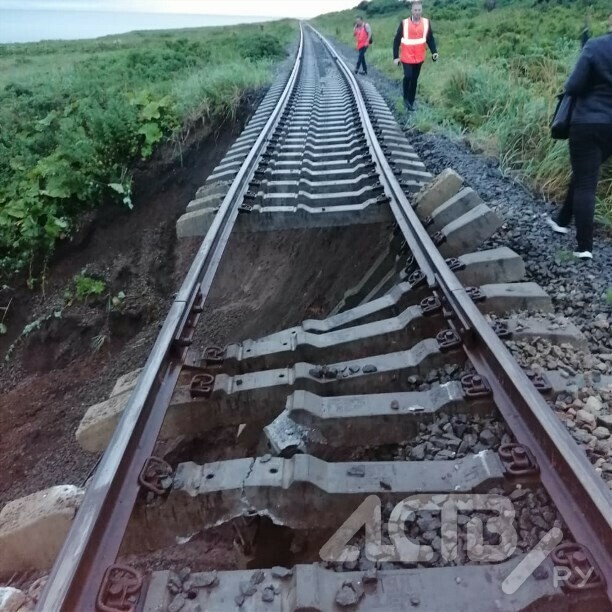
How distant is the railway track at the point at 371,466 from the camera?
1.57 metres

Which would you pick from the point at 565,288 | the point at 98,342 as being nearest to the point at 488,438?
the point at 565,288

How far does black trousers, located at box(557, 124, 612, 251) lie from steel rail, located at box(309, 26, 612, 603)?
1.21 m

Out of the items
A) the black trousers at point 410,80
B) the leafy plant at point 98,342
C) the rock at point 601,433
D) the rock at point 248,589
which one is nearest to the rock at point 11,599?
the rock at point 248,589

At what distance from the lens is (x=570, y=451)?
73.7 inches

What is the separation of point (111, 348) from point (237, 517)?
403 cm

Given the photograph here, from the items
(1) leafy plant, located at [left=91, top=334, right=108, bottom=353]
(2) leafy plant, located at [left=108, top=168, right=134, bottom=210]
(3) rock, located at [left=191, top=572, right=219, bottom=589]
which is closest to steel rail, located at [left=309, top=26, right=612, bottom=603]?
(3) rock, located at [left=191, top=572, right=219, bottom=589]

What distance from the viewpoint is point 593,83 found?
3.80 m

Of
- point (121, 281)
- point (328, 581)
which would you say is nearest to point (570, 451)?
point (328, 581)

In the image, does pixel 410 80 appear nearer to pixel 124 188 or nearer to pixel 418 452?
pixel 124 188

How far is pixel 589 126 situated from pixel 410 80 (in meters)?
5.16

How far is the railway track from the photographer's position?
1.57 metres

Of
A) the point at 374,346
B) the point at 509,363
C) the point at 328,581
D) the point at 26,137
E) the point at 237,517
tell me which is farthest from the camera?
the point at 26,137

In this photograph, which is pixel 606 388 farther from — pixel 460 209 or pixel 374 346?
pixel 460 209

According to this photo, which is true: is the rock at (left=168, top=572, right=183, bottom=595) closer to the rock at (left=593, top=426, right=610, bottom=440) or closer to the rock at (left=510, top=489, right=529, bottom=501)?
the rock at (left=510, top=489, right=529, bottom=501)
